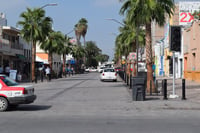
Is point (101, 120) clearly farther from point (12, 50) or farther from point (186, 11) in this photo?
point (12, 50)

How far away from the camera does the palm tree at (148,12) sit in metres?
21.5

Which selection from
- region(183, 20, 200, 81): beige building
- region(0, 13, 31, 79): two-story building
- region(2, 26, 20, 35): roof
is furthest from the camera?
region(2, 26, 20, 35): roof

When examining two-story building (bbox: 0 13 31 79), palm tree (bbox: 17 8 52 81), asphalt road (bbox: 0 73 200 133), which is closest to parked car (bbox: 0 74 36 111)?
asphalt road (bbox: 0 73 200 133)

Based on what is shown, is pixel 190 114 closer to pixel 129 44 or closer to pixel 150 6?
pixel 150 6

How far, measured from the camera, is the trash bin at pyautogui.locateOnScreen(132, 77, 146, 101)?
58.7 ft

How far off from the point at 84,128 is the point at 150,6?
13.0m

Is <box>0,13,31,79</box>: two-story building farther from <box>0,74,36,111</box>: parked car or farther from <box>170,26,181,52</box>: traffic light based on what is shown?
<box>0,74,36,111</box>: parked car

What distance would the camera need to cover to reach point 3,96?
527 inches

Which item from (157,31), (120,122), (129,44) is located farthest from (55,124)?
(157,31)

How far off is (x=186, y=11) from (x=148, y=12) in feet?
101

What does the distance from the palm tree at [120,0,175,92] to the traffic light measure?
2.38 meters

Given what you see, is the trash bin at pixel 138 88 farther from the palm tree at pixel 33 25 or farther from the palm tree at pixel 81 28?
the palm tree at pixel 81 28

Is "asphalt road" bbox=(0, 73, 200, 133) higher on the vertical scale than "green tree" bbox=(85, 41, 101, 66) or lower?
lower

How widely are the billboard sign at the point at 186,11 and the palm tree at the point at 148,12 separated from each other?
91.5ft
